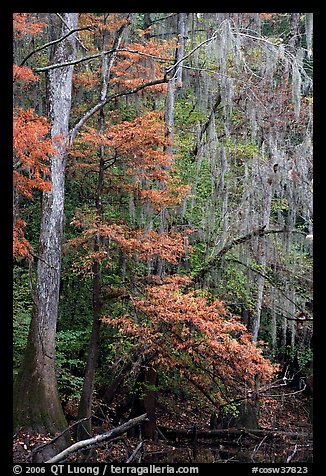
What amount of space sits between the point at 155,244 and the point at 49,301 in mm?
1889

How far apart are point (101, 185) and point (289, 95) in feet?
13.4

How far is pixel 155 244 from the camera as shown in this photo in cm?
802

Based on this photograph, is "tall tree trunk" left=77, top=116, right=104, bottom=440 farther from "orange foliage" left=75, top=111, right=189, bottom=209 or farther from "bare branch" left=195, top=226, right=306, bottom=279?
"bare branch" left=195, top=226, right=306, bottom=279

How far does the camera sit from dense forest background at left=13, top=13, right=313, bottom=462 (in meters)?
7.50

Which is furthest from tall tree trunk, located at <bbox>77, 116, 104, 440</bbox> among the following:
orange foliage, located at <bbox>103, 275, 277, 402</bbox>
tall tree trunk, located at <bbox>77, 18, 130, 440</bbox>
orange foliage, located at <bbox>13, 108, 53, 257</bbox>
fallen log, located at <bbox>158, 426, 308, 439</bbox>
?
orange foliage, located at <bbox>13, 108, 53, 257</bbox>

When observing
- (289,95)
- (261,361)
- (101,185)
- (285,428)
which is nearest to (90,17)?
(101,185)

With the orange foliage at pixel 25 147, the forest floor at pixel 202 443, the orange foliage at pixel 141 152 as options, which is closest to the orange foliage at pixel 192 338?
the forest floor at pixel 202 443

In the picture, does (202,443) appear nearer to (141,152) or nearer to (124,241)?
(124,241)

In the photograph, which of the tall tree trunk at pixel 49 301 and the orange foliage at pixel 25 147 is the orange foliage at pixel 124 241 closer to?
the tall tree trunk at pixel 49 301

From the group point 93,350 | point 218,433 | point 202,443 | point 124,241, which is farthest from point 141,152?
point 202,443
